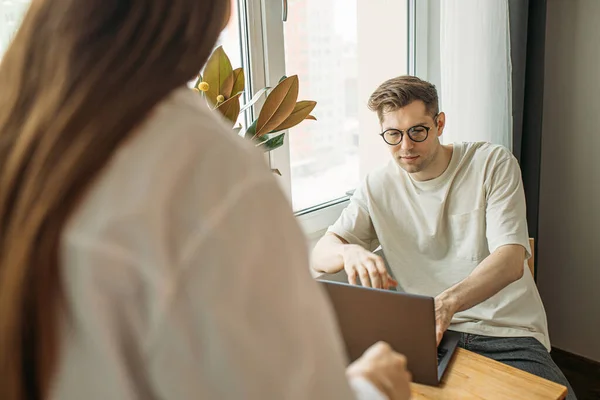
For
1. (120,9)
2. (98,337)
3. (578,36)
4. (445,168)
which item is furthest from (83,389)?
(578,36)

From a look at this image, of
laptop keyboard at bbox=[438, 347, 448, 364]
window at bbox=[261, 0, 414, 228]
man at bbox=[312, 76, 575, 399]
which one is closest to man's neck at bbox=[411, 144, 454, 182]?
man at bbox=[312, 76, 575, 399]

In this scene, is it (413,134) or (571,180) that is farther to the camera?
(571,180)

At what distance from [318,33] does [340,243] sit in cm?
84

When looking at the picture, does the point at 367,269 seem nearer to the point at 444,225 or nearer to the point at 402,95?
the point at 444,225

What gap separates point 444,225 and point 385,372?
3.69 feet

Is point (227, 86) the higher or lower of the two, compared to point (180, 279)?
higher

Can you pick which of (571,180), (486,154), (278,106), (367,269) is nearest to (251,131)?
(278,106)

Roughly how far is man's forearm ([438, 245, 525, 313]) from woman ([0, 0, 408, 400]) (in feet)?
3.26

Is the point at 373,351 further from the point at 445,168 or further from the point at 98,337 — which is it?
the point at 445,168

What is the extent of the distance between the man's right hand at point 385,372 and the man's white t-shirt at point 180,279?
213mm

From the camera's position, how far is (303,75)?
205cm

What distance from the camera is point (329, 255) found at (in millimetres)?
1652

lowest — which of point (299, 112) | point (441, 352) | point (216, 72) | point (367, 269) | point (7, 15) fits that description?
point (441, 352)

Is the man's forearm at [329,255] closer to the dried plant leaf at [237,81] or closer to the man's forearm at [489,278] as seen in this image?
the man's forearm at [489,278]
